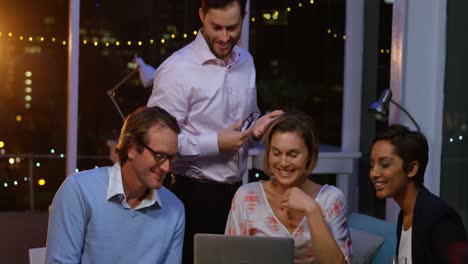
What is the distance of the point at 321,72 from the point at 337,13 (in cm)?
46

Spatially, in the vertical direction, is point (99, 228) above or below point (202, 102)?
below

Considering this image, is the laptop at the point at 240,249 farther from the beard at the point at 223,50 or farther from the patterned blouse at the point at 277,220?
the beard at the point at 223,50

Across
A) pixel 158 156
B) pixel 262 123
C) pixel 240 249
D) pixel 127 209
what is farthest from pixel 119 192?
pixel 262 123

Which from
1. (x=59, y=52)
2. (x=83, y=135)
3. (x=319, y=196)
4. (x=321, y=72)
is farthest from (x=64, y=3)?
(x=319, y=196)

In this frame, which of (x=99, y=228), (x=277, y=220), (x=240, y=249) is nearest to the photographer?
(x=240, y=249)

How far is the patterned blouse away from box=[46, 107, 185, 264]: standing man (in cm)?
35

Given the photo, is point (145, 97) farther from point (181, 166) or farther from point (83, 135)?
point (181, 166)

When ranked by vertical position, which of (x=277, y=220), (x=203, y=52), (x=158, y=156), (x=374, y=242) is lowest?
(x=374, y=242)

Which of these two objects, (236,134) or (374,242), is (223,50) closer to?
(236,134)

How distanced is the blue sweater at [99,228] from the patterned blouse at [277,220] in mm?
403

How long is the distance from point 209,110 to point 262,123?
0.42m

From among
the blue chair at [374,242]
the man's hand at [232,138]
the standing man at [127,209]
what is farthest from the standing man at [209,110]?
the standing man at [127,209]

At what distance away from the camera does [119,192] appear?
303 cm

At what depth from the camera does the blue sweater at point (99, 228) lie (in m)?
2.99
